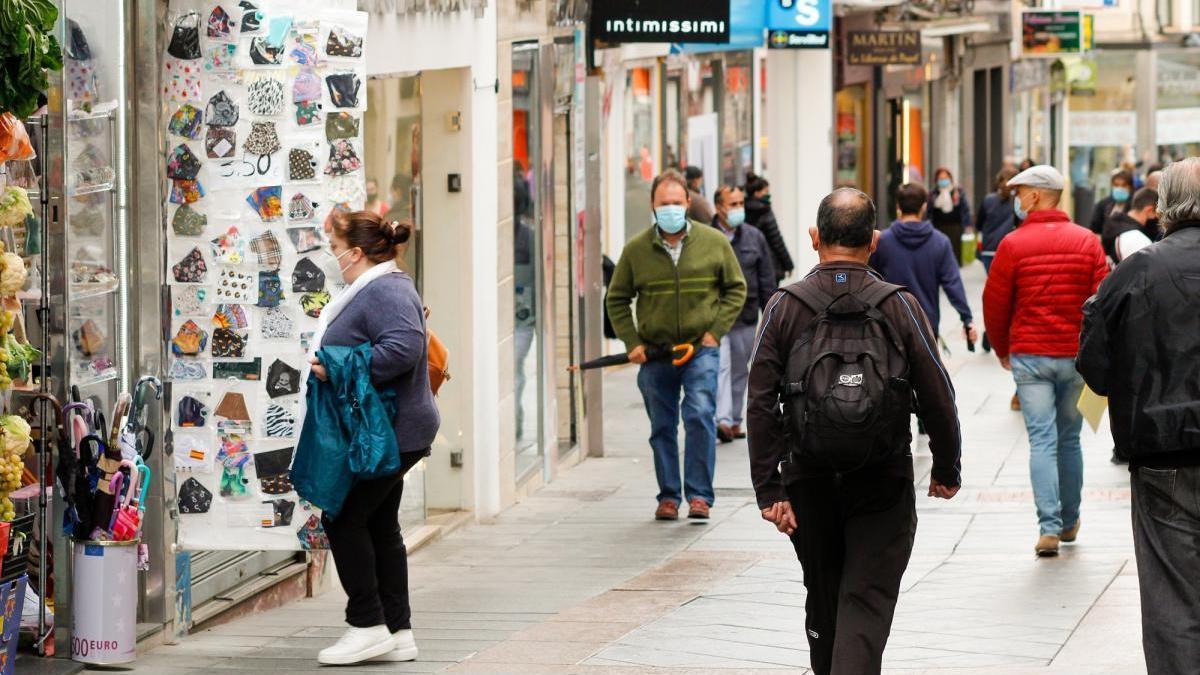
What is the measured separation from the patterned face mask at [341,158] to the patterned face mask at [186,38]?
1.99ft

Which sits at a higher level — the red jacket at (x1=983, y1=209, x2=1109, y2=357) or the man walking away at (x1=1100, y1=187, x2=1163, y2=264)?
the man walking away at (x1=1100, y1=187, x2=1163, y2=264)

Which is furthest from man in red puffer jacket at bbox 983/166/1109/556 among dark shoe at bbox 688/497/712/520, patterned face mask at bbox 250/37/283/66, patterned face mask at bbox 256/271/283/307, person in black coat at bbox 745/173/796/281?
person in black coat at bbox 745/173/796/281

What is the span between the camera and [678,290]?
37.1 feet

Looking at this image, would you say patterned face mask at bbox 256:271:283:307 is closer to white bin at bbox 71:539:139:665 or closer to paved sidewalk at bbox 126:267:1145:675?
white bin at bbox 71:539:139:665

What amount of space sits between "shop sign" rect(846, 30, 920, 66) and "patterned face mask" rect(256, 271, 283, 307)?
21473mm

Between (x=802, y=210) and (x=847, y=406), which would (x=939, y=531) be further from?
(x=802, y=210)

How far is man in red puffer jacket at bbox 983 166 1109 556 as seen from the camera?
9852 millimetres

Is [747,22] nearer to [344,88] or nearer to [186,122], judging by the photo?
[344,88]

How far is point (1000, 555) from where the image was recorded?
405 inches

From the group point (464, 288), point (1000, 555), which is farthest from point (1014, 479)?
point (464, 288)

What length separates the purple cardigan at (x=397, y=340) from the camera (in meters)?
7.64

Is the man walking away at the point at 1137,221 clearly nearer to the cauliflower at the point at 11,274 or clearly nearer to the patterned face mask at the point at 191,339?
the patterned face mask at the point at 191,339

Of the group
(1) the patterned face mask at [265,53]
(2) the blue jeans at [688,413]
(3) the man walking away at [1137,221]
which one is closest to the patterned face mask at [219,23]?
(1) the patterned face mask at [265,53]

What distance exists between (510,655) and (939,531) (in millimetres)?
3726
